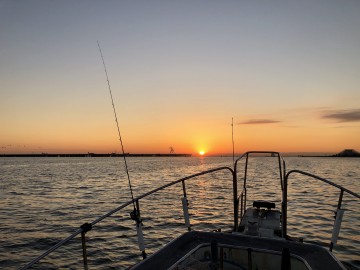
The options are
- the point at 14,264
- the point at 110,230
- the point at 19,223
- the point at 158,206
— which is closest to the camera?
the point at 14,264

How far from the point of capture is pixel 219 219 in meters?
19.4

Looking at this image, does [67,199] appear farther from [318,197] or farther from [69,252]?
[318,197]

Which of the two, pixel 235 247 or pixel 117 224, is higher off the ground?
pixel 235 247

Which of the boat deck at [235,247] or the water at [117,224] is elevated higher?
the boat deck at [235,247]

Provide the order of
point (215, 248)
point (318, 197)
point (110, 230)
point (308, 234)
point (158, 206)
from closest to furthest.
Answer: point (215, 248) → point (308, 234) → point (110, 230) → point (158, 206) → point (318, 197)

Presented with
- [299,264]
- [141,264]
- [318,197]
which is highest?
[141,264]

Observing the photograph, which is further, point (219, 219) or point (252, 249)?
point (219, 219)

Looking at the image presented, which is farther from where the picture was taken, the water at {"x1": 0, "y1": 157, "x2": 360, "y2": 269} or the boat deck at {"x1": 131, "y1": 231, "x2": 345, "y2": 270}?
the water at {"x1": 0, "y1": 157, "x2": 360, "y2": 269}

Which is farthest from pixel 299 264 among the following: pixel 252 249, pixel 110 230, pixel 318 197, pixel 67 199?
pixel 67 199

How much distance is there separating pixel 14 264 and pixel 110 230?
17.7ft

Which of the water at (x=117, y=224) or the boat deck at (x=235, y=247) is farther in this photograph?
the water at (x=117, y=224)

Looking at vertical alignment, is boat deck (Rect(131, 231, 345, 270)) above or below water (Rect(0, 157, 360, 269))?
above

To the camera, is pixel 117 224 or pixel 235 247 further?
pixel 117 224

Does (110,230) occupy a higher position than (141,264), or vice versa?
(141,264)
